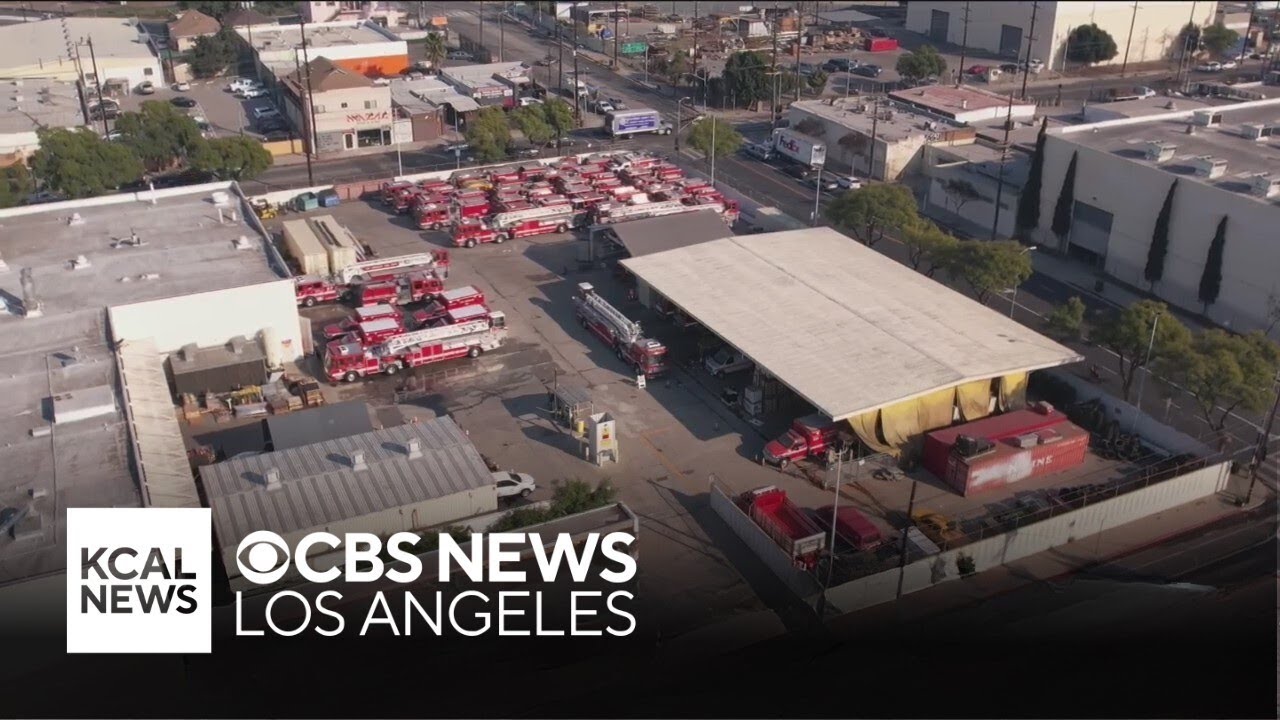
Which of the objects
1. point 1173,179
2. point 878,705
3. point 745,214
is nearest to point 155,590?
point 878,705

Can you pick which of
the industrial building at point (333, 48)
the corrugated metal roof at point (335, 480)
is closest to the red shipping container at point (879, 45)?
the industrial building at point (333, 48)

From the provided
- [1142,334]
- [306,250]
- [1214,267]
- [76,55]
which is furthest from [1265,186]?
[76,55]

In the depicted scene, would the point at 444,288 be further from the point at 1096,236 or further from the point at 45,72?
the point at 45,72

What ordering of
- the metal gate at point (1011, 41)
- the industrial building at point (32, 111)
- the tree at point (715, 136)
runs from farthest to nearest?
the metal gate at point (1011, 41) → the tree at point (715, 136) → the industrial building at point (32, 111)

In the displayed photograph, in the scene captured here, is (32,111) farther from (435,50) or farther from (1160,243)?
(1160,243)

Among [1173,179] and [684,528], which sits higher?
[1173,179]

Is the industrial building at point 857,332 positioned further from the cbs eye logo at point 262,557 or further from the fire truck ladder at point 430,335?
the cbs eye logo at point 262,557
